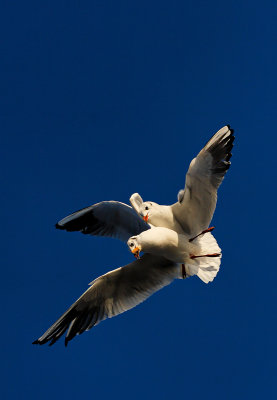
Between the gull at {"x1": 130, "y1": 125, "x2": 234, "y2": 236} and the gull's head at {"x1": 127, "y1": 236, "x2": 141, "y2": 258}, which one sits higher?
the gull at {"x1": 130, "y1": 125, "x2": 234, "y2": 236}

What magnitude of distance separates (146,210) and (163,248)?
0.57 metres

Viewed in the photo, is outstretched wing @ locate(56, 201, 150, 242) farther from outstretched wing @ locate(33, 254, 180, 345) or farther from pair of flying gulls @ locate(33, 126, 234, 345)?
outstretched wing @ locate(33, 254, 180, 345)

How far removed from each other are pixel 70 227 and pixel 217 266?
1986mm

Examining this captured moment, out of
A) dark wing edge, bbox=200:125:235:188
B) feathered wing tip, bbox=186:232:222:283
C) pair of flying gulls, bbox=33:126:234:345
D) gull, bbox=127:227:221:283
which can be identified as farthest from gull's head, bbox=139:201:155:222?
dark wing edge, bbox=200:125:235:188

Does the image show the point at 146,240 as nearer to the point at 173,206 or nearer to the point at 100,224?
the point at 173,206

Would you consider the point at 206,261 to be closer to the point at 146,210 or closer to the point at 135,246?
the point at 146,210

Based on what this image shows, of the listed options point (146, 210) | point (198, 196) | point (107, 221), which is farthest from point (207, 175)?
point (107, 221)

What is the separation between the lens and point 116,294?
22.2 ft

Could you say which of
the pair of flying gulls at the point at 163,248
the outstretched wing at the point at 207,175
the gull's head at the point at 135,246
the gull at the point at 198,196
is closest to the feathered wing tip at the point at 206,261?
the pair of flying gulls at the point at 163,248

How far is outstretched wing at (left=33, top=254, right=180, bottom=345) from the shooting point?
6.68 m

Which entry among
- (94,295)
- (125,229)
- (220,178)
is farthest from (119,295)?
(220,178)

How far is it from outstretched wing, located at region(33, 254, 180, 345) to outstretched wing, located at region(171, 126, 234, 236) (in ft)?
2.76

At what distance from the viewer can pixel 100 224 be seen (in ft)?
24.3

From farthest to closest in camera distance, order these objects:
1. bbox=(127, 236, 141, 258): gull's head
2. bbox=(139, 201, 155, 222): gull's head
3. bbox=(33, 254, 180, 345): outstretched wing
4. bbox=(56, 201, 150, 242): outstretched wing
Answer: bbox=(56, 201, 150, 242): outstretched wing
bbox=(33, 254, 180, 345): outstretched wing
bbox=(139, 201, 155, 222): gull's head
bbox=(127, 236, 141, 258): gull's head
